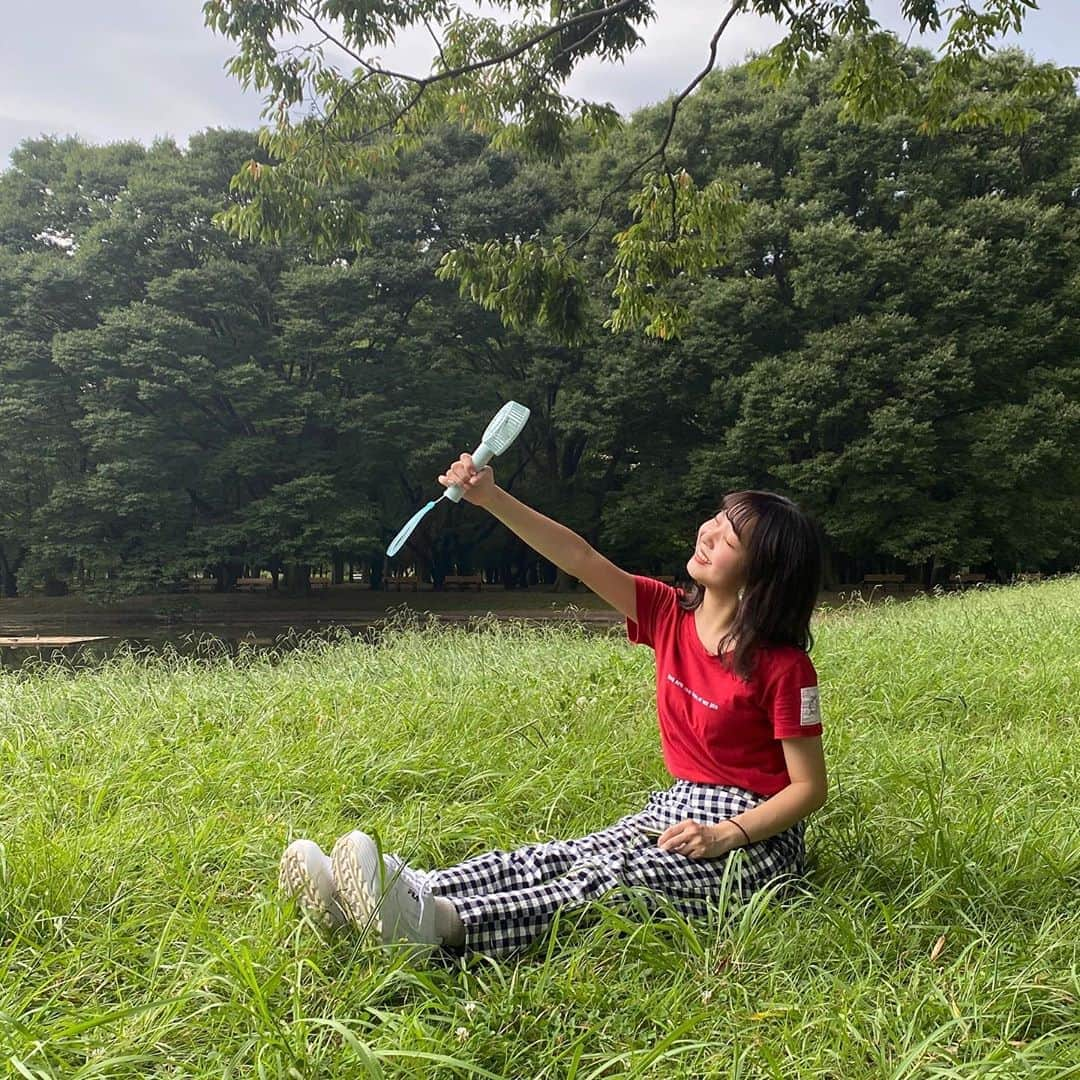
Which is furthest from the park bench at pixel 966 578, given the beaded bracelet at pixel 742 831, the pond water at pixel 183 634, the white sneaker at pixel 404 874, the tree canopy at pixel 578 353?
the white sneaker at pixel 404 874

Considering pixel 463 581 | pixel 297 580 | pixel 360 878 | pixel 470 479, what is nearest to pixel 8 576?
pixel 297 580

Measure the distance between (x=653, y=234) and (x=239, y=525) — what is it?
1308cm

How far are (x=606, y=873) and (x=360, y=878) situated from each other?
44 centimetres

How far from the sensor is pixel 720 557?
175 centimetres

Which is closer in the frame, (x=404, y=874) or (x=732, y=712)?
(x=404, y=874)

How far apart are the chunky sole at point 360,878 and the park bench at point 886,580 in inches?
663

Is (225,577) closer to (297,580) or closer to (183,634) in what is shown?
(297,580)

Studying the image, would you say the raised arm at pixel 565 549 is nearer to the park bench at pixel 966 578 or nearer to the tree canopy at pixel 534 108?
the tree canopy at pixel 534 108

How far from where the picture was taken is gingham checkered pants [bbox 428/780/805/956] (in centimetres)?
153

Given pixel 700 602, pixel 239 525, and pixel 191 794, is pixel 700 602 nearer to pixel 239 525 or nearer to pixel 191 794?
pixel 191 794

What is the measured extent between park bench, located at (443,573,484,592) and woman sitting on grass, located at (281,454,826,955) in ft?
61.2

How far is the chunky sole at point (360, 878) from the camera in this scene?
1437 mm

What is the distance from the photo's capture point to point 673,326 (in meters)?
5.53

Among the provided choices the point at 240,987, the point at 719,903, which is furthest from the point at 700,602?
the point at 240,987
